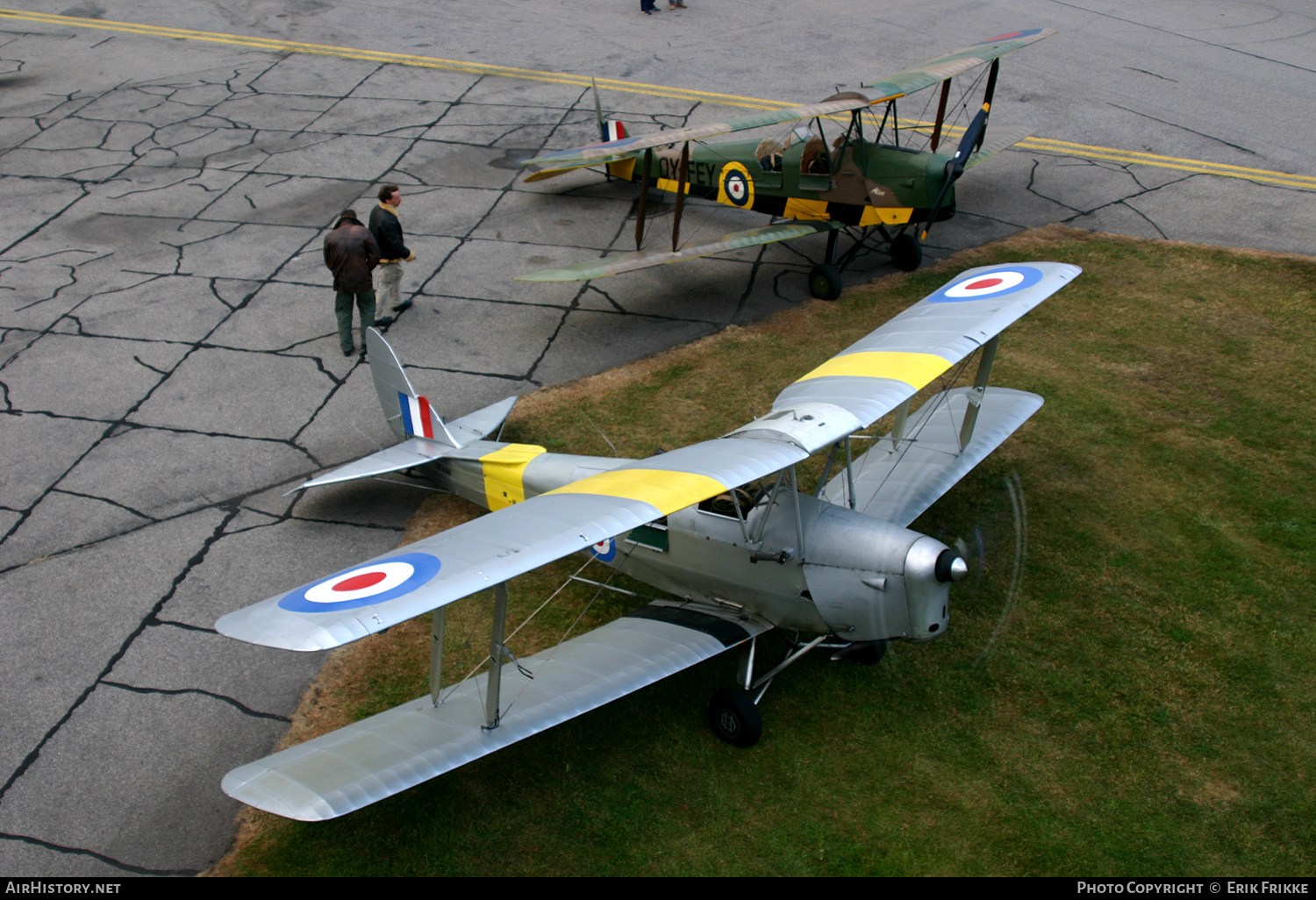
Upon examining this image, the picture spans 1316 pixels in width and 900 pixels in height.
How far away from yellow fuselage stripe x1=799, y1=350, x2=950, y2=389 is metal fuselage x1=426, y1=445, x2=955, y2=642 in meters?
0.95

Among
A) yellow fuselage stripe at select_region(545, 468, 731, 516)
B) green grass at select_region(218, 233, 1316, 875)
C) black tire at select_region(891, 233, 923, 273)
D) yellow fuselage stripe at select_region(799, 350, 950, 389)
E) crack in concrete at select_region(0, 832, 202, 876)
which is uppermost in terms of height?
yellow fuselage stripe at select_region(799, 350, 950, 389)

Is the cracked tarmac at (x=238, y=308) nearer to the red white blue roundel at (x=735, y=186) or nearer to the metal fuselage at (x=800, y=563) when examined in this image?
the red white blue roundel at (x=735, y=186)

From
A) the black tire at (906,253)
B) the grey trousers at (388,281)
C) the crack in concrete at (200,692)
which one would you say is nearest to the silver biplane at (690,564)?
the crack in concrete at (200,692)

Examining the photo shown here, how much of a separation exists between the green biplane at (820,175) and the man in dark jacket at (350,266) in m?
1.74

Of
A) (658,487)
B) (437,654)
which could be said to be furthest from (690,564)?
(437,654)

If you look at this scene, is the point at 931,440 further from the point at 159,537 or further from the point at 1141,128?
the point at 1141,128

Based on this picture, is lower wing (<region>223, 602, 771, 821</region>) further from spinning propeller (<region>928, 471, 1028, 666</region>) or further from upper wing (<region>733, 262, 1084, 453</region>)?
spinning propeller (<region>928, 471, 1028, 666</region>)

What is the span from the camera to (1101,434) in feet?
29.8

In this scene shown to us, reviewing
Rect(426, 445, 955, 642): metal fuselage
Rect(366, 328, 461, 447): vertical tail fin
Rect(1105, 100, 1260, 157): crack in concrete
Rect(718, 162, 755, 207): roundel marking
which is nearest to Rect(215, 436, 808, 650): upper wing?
Rect(426, 445, 955, 642): metal fuselage

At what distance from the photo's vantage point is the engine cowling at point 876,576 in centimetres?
550

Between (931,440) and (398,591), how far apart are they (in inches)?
193

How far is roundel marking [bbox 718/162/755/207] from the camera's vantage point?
470 inches

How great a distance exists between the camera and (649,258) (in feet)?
35.2
